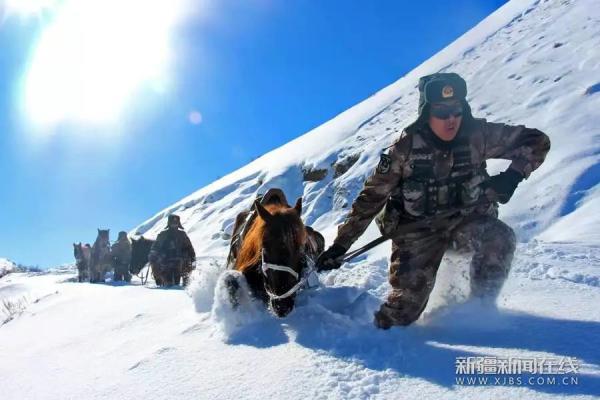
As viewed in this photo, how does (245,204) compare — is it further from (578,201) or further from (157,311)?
(157,311)

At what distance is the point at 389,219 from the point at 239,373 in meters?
1.82

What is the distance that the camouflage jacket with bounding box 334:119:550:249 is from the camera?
377cm

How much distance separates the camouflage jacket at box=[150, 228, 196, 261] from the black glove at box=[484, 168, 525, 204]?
30.6 feet

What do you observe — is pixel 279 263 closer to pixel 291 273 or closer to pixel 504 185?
pixel 291 273

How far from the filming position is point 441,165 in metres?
3.77

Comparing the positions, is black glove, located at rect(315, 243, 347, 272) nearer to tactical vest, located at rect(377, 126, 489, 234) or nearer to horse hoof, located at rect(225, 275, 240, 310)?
tactical vest, located at rect(377, 126, 489, 234)

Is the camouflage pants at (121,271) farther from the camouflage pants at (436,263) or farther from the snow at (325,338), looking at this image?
the camouflage pants at (436,263)

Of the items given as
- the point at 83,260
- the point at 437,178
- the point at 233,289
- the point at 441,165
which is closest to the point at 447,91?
the point at 441,165

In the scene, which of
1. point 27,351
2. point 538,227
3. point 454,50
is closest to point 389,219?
point 27,351

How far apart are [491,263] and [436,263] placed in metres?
0.40

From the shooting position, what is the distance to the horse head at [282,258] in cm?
383

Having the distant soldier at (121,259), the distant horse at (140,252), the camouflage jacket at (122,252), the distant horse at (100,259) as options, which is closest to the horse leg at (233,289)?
the distant horse at (140,252)

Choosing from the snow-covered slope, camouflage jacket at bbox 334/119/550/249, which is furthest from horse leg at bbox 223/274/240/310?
the snow-covered slope

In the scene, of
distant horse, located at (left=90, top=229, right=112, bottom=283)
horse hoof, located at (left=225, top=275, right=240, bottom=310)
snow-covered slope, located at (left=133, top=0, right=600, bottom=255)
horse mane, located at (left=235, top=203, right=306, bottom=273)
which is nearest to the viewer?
horse hoof, located at (left=225, top=275, right=240, bottom=310)
